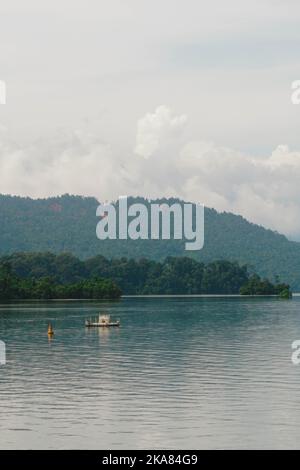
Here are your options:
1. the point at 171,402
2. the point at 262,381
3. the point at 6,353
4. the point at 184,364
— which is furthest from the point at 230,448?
the point at 6,353

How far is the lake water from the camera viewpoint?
4250cm

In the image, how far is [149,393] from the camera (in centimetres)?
5438

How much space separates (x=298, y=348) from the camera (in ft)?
276

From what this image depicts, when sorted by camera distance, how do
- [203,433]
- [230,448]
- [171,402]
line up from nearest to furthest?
[230,448] → [203,433] → [171,402]

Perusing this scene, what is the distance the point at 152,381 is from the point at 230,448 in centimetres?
1990

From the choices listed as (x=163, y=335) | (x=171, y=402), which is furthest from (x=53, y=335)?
(x=171, y=402)

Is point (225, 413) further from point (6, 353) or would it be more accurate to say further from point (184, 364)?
point (6, 353)

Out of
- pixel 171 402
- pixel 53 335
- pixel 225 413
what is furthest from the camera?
pixel 53 335

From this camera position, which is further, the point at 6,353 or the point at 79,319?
the point at 79,319

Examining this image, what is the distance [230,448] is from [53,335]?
214 feet

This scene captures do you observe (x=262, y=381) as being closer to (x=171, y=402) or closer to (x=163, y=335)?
(x=171, y=402)

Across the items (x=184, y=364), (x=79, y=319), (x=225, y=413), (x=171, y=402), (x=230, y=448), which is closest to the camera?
(x=230, y=448)

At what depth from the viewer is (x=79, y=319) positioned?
142 meters

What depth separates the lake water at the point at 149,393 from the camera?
4250cm
